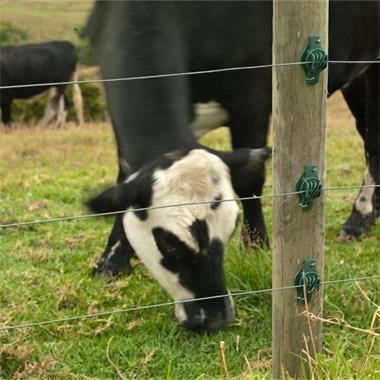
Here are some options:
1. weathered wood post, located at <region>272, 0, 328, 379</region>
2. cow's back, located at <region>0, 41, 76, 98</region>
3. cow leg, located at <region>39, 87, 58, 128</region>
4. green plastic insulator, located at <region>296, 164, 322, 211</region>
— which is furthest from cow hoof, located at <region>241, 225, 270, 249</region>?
cow's back, located at <region>0, 41, 76, 98</region>

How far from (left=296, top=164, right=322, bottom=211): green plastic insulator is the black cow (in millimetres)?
740

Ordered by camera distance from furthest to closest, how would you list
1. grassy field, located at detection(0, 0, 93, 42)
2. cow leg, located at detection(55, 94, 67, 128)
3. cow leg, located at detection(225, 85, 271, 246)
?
1. grassy field, located at detection(0, 0, 93, 42)
2. cow leg, located at detection(55, 94, 67, 128)
3. cow leg, located at detection(225, 85, 271, 246)

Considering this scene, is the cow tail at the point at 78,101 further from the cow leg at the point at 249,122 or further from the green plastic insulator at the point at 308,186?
the green plastic insulator at the point at 308,186

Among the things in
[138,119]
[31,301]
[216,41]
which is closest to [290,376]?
[138,119]

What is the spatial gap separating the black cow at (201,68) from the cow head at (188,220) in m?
0.16

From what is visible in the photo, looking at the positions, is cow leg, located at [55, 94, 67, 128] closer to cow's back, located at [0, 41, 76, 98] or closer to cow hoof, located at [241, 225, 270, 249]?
cow's back, located at [0, 41, 76, 98]

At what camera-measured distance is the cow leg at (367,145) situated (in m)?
5.69

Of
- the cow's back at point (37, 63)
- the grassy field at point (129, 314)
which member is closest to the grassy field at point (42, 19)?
the cow's back at point (37, 63)

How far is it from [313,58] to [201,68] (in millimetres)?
1971

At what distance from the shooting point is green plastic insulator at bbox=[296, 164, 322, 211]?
266cm

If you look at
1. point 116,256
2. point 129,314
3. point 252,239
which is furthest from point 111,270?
point 252,239

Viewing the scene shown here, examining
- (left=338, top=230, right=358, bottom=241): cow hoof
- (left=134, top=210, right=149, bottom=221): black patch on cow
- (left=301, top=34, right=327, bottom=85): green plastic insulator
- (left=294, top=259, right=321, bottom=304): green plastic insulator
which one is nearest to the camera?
(left=301, top=34, right=327, bottom=85): green plastic insulator

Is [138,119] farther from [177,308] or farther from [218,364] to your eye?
[218,364]

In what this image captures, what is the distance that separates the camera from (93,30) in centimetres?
486
